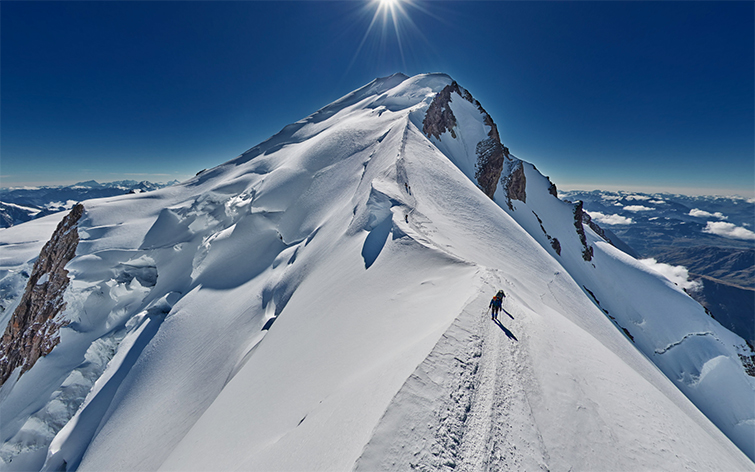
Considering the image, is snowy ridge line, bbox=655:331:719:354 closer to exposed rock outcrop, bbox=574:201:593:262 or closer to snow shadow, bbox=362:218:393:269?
exposed rock outcrop, bbox=574:201:593:262

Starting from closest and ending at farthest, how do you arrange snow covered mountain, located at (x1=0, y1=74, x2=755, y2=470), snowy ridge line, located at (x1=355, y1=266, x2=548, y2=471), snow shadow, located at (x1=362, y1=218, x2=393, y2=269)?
snowy ridge line, located at (x1=355, y1=266, x2=548, y2=471) → snow covered mountain, located at (x1=0, y1=74, x2=755, y2=470) → snow shadow, located at (x1=362, y1=218, x2=393, y2=269)

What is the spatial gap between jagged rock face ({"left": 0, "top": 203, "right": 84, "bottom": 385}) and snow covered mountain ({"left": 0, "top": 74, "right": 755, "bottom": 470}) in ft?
1.11

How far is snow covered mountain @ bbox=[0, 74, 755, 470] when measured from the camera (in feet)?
13.9

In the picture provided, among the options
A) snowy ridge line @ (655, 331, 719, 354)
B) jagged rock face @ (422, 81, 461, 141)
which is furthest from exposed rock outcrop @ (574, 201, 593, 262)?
jagged rock face @ (422, 81, 461, 141)

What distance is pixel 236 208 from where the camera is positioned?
84.2 feet

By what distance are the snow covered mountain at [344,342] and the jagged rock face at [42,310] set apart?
34 centimetres

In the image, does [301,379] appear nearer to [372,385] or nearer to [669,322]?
[372,385]

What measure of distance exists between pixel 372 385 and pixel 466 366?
172 centimetres

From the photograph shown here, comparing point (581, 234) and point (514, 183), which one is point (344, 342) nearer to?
point (514, 183)

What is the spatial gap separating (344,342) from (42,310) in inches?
1473

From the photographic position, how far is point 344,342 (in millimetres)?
7086

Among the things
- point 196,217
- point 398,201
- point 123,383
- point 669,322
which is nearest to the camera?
point 398,201

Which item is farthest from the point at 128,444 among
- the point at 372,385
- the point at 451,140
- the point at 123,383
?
the point at 451,140

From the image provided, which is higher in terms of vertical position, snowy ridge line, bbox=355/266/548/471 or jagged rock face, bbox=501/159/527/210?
jagged rock face, bbox=501/159/527/210
